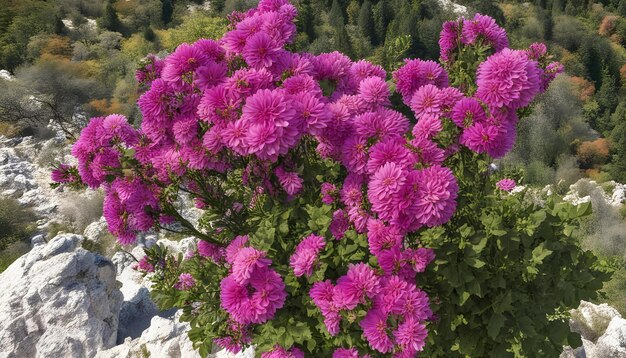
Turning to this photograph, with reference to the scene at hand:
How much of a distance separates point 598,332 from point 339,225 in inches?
253

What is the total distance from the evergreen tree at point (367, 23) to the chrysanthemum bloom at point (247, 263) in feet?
152

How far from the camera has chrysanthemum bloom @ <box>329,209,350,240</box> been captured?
285cm

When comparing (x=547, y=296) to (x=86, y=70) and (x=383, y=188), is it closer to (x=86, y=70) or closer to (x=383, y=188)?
(x=383, y=188)

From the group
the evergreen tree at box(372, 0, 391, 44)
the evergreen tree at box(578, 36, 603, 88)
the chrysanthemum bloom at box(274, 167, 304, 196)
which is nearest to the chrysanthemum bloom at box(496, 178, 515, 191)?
the chrysanthemum bloom at box(274, 167, 304, 196)

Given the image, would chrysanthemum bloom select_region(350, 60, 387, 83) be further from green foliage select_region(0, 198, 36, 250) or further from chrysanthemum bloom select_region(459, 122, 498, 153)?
green foliage select_region(0, 198, 36, 250)

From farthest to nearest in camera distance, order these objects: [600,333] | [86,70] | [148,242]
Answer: [86,70]
[148,242]
[600,333]

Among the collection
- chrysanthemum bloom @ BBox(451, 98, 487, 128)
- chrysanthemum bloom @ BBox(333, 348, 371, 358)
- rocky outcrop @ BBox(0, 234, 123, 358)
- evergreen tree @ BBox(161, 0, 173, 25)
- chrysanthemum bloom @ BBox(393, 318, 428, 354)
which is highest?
chrysanthemum bloom @ BBox(451, 98, 487, 128)

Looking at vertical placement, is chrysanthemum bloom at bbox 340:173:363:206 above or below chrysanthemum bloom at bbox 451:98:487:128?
below

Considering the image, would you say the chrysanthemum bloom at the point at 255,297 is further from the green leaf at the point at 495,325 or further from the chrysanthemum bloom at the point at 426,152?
the green leaf at the point at 495,325

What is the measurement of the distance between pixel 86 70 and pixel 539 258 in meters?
33.1

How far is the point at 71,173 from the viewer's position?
3234 millimetres

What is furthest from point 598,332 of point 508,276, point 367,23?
point 367,23

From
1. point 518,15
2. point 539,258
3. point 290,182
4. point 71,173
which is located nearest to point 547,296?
point 539,258

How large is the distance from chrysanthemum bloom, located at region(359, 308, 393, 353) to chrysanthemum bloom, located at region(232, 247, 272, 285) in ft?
2.18
